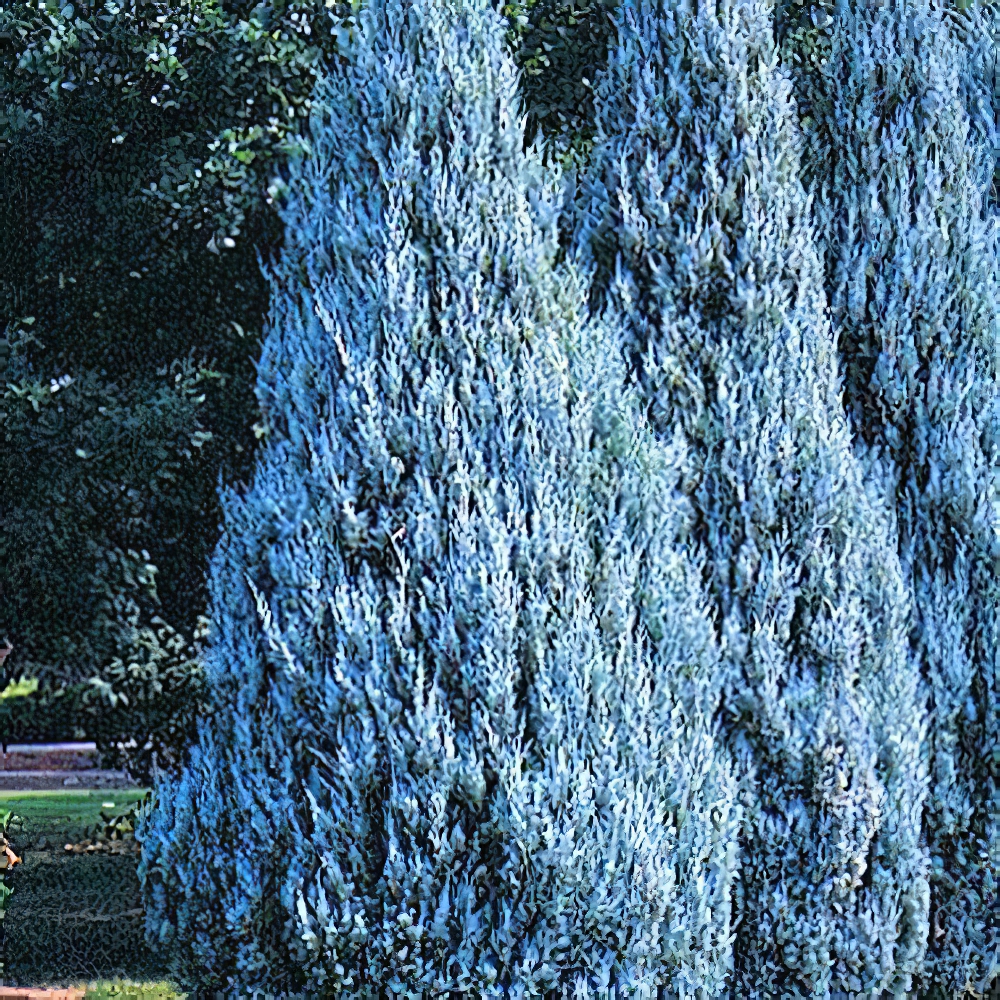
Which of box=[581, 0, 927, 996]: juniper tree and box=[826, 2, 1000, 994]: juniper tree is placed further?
box=[826, 2, 1000, 994]: juniper tree

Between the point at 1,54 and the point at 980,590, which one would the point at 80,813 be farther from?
the point at 980,590

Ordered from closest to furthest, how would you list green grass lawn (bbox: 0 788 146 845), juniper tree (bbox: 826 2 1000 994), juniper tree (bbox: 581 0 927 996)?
juniper tree (bbox: 581 0 927 996) < juniper tree (bbox: 826 2 1000 994) < green grass lawn (bbox: 0 788 146 845)

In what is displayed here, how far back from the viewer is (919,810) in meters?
4.56

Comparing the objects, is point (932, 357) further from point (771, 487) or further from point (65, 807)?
point (65, 807)

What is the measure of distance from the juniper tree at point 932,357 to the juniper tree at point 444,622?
106 cm

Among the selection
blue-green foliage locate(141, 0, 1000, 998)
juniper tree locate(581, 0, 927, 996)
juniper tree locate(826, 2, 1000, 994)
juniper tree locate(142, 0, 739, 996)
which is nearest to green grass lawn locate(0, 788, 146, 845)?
juniper tree locate(142, 0, 739, 996)

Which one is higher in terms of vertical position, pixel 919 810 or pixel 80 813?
pixel 919 810

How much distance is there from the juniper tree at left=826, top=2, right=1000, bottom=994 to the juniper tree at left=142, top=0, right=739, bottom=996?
3.47 feet

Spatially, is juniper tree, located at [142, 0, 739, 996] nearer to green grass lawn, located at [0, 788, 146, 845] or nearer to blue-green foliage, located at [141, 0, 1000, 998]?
blue-green foliage, located at [141, 0, 1000, 998]

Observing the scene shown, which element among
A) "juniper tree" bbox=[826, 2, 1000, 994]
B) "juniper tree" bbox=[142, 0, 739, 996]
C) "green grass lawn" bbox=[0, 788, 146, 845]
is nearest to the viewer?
"juniper tree" bbox=[142, 0, 739, 996]

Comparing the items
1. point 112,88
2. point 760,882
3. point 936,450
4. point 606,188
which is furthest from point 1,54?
point 760,882

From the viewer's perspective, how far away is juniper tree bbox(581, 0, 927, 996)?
441cm

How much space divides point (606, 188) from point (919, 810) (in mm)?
2709

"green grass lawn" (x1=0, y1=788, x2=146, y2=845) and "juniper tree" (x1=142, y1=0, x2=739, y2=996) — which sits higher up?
"juniper tree" (x1=142, y1=0, x2=739, y2=996)
